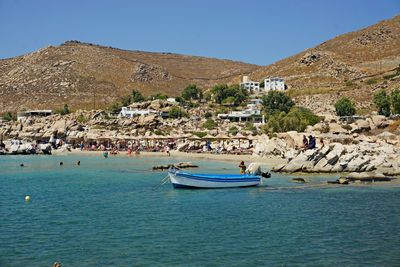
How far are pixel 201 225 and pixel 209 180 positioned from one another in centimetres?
1100

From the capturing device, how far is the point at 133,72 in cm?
16662

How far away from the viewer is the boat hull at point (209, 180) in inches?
1271

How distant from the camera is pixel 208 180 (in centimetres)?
3231

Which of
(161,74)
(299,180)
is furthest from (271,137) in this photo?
(161,74)

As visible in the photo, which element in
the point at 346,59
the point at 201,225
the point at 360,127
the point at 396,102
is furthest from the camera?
the point at 346,59

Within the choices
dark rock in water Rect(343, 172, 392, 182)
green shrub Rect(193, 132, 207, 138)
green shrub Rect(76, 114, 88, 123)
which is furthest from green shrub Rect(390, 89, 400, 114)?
green shrub Rect(76, 114, 88, 123)

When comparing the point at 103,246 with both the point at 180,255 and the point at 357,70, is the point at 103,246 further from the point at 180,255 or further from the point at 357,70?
the point at 357,70

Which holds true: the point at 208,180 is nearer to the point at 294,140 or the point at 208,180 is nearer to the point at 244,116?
the point at 294,140

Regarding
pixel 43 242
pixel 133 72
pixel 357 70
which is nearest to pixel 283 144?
pixel 43 242

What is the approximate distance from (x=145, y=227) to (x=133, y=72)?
14852cm

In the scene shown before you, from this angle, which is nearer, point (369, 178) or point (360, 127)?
point (369, 178)

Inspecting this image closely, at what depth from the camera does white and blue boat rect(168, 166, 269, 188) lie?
32.3 meters

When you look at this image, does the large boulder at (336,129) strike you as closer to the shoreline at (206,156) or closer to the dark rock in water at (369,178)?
the shoreline at (206,156)

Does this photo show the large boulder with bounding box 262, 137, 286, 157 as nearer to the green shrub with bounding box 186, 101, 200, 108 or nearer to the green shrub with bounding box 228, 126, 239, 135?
the green shrub with bounding box 228, 126, 239, 135
